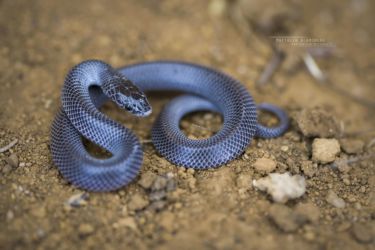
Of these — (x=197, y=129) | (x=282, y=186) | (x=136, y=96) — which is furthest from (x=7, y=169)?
(x=282, y=186)

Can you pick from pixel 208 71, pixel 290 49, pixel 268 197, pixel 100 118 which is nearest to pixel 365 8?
pixel 290 49

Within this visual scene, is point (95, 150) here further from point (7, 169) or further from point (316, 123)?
point (316, 123)

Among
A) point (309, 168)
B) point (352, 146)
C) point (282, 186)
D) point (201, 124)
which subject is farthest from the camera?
point (201, 124)

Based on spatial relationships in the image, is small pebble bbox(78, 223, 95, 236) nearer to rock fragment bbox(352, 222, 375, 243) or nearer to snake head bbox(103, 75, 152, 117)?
snake head bbox(103, 75, 152, 117)

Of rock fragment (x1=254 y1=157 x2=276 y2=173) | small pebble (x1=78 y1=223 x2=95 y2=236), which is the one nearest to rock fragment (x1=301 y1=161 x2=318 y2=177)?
rock fragment (x1=254 y1=157 x2=276 y2=173)

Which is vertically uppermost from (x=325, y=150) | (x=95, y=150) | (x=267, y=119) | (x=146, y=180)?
(x=325, y=150)

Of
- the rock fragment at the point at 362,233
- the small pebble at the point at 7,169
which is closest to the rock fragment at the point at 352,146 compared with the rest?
the rock fragment at the point at 362,233

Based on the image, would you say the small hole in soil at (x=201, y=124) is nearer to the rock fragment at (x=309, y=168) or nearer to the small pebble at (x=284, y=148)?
the small pebble at (x=284, y=148)
